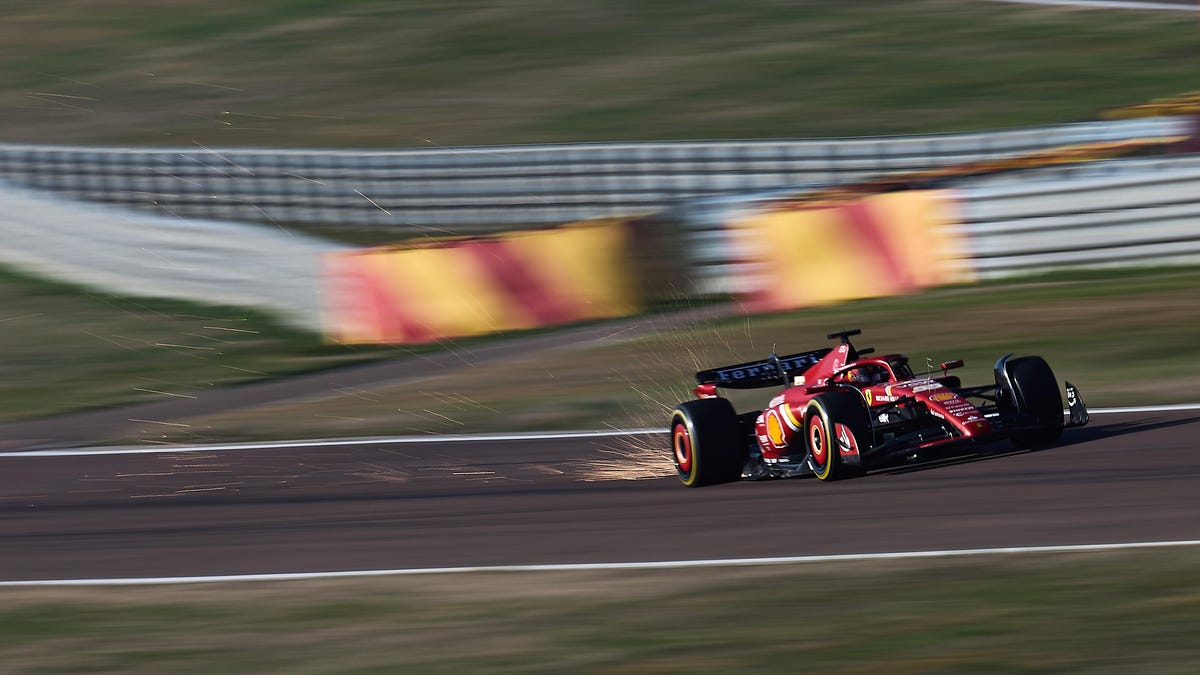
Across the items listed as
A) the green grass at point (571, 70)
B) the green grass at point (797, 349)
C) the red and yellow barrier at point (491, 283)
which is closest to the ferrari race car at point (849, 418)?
the green grass at point (797, 349)

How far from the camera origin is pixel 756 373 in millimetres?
9711

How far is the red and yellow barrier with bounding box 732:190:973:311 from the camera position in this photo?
49.2ft

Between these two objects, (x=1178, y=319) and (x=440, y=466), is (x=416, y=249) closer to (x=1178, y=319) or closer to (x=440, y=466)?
(x=440, y=466)

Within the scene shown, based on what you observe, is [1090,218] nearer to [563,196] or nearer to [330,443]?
[330,443]

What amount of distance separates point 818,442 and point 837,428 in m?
0.24

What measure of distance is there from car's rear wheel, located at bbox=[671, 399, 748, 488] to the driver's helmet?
2.39 feet

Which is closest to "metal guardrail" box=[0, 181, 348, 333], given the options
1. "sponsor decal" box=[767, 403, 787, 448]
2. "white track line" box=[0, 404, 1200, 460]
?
"white track line" box=[0, 404, 1200, 460]

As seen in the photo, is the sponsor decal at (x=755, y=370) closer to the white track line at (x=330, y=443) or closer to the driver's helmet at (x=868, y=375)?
the driver's helmet at (x=868, y=375)

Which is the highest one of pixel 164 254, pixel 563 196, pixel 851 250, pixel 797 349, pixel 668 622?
pixel 563 196

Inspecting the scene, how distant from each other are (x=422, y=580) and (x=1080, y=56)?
19930mm

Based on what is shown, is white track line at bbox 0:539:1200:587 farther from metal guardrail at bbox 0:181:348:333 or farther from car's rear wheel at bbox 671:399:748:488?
metal guardrail at bbox 0:181:348:333

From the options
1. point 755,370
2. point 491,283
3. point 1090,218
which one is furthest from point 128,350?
point 1090,218

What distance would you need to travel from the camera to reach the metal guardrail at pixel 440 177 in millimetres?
19578

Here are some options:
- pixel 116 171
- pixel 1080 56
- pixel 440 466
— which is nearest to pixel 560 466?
pixel 440 466
